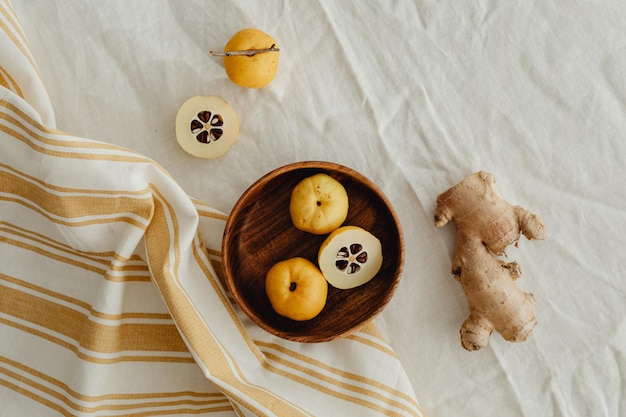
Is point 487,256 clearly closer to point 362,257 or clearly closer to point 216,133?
point 362,257

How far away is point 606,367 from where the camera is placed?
38.2 inches

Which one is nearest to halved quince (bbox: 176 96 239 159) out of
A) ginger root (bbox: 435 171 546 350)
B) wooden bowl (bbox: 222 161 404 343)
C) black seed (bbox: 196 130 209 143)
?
black seed (bbox: 196 130 209 143)

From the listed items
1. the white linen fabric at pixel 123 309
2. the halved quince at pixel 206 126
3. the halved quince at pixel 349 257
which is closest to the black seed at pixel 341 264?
the halved quince at pixel 349 257

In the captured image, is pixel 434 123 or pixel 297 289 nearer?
pixel 297 289

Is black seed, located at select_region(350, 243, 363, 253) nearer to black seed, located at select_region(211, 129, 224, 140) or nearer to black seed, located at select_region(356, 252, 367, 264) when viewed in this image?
black seed, located at select_region(356, 252, 367, 264)

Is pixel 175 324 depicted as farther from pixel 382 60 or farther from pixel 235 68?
pixel 382 60

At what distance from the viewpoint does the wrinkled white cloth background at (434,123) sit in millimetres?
979

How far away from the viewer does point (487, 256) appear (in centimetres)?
94

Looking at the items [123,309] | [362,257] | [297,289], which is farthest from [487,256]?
[123,309]

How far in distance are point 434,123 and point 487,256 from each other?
24 cm

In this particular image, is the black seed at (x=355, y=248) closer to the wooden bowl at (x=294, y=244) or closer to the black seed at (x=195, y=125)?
the wooden bowl at (x=294, y=244)

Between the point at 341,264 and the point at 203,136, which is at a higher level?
the point at 203,136

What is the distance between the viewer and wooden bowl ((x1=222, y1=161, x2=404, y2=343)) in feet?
3.10

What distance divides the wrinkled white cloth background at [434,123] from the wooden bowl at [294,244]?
47 mm
